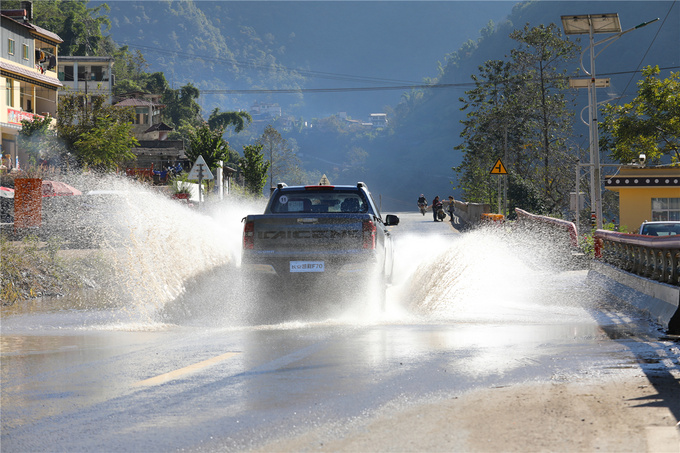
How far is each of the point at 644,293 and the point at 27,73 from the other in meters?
52.3

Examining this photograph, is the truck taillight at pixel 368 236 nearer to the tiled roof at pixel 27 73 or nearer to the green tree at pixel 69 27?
the tiled roof at pixel 27 73

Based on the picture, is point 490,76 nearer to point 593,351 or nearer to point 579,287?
point 579,287

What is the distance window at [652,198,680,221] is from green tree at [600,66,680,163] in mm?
6420

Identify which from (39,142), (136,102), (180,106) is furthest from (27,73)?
(180,106)

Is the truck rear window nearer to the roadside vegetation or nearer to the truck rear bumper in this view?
the truck rear bumper

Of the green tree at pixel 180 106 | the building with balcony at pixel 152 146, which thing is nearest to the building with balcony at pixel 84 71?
the building with balcony at pixel 152 146

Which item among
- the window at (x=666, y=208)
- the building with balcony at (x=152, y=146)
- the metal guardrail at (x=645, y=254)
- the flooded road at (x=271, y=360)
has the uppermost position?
the building with balcony at (x=152, y=146)

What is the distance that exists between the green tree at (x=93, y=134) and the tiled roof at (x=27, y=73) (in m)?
2.87

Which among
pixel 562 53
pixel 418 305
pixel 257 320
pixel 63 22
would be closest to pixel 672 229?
pixel 418 305

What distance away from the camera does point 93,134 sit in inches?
2078

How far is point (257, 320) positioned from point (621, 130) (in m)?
46.4

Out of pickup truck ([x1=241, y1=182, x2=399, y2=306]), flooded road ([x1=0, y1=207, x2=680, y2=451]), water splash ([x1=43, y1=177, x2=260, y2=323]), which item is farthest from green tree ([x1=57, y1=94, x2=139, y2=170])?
pickup truck ([x1=241, y1=182, x2=399, y2=306])

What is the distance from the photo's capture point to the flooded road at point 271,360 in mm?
5387

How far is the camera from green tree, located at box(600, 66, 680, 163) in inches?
2040
